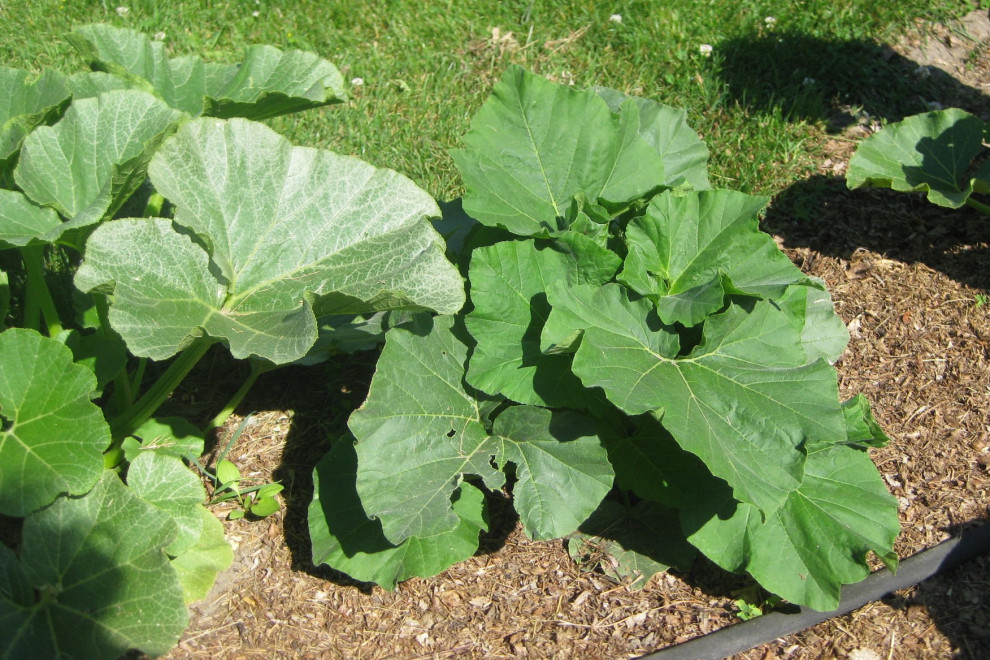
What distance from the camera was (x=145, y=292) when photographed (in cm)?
220

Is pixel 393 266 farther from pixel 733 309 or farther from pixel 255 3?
pixel 255 3

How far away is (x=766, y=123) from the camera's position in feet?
13.0

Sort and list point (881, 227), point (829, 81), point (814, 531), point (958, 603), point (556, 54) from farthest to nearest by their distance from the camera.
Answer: point (556, 54) < point (829, 81) < point (881, 227) < point (958, 603) < point (814, 531)

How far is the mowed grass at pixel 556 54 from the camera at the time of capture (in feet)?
12.9

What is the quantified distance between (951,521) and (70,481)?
8.20ft

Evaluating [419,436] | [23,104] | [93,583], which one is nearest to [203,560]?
[93,583]

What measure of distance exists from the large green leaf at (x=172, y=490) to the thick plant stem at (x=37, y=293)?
557mm

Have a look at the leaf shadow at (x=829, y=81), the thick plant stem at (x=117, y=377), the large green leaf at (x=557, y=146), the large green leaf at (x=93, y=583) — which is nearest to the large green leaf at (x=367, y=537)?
the large green leaf at (x=93, y=583)

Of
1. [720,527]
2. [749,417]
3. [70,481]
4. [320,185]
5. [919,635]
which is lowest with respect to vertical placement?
[919,635]

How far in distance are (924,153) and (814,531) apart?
1.88 meters

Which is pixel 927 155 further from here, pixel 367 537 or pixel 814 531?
pixel 367 537

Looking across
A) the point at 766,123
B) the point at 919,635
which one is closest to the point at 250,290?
the point at 919,635

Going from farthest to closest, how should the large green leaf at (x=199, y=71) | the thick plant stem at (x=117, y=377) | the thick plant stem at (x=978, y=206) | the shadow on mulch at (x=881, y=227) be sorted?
the shadow on mulch at (x=881, y=227)
the thick plant stem at (x=978, y=206)
the large green leaf at (x=199, y=71)
the thick plant stem at (x=117, y=377)

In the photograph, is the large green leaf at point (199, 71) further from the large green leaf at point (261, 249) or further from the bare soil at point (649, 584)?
the bare soil at point (649, 584)
